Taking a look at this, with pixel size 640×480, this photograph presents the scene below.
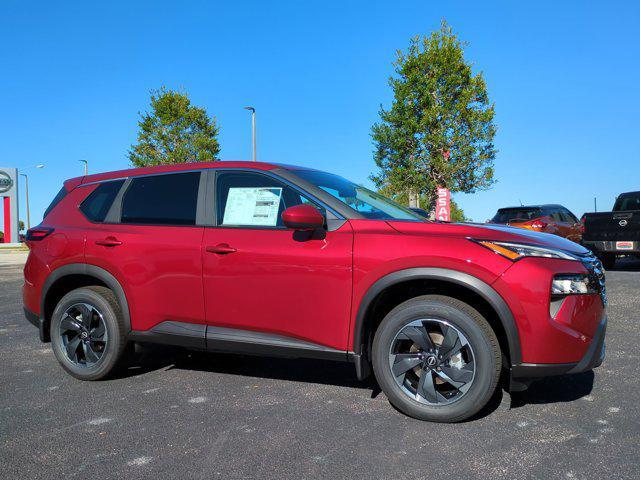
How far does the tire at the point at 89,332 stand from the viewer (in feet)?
12.8

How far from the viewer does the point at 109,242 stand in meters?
3.89

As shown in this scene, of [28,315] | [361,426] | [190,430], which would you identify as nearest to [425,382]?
[361,426]

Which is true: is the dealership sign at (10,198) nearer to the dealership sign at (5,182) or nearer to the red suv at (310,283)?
the dealership sign at (5,182)

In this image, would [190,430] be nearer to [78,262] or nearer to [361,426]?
[361,426]

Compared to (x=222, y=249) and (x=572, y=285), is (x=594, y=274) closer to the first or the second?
(x=572, y=285)

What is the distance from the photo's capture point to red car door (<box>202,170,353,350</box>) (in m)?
3.18

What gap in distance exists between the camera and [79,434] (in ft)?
9.66

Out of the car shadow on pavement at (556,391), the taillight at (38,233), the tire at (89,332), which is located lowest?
the car shadow on pavement at (556,391)

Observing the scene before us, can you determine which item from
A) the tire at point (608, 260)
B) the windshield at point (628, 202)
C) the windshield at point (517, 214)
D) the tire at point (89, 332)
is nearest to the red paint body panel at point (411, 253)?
the tire at point (89, 332)

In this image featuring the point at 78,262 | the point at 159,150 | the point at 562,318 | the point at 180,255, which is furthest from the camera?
the point at 159,150

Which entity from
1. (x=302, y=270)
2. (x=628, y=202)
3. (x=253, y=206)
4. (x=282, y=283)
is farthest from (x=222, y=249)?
(x=628, y=202)

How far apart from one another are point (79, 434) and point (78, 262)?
1.51 metres

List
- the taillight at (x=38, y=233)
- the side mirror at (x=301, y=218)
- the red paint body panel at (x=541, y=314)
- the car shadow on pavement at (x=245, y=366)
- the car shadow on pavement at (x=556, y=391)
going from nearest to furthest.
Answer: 1. the red paint body panel at (x=541, y=314)
2. the side mirror at (x=301, y=218)
3. the car shadow on pavement at (x=556, y=391)
4. the car shadow on pavement at (x=245, y=366)
5. the taillight at (x=38, y=233)

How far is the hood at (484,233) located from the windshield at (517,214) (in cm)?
997
